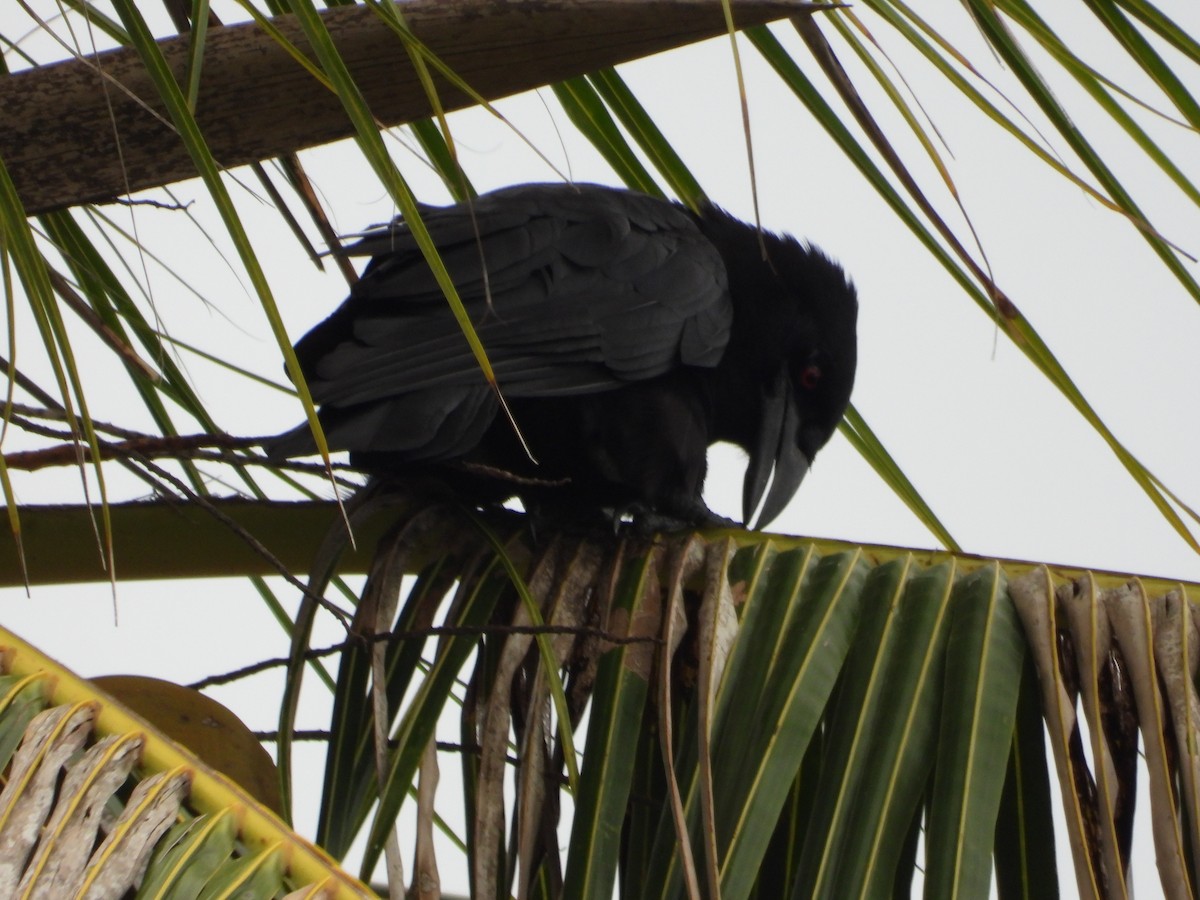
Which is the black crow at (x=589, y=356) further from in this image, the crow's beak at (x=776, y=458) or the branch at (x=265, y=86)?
the branch at (x=265, y=86)

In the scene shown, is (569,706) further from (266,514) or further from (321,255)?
(321,255)

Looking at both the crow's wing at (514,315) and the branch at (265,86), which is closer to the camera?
the branch at (265,86)

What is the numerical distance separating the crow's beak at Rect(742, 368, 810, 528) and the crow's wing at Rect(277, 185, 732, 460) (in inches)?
14.4

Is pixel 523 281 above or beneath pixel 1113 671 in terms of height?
above

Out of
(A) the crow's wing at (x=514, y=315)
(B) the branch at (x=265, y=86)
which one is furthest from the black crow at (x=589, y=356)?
(B) the branch at (x=265, y=86)

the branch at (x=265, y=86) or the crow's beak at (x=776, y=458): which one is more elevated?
the crow's beak at (x=776, y=458)

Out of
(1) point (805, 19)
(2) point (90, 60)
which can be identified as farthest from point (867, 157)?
(2) point (90, 60)

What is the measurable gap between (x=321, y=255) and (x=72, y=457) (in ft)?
2.42

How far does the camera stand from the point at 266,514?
2275 millimetres

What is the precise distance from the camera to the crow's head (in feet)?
11.4

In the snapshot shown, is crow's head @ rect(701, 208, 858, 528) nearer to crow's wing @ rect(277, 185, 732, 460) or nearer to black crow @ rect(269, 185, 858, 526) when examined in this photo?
black crow @ rect(269, 185, 858, 526)

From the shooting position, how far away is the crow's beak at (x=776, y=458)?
11.2 ft

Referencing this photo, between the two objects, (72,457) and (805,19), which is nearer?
(805,19)

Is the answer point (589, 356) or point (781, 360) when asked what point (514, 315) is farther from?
point (781, 360)
